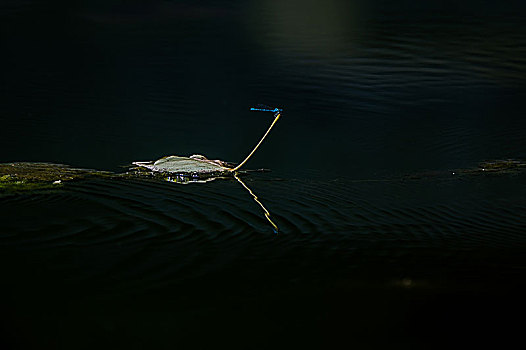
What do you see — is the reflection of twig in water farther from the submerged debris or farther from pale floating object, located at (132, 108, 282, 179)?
the submerged debris

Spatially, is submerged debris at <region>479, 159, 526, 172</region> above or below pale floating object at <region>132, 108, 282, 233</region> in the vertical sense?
below

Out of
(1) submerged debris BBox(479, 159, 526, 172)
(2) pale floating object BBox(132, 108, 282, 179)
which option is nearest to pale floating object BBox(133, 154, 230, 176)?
(2) pale floating object BBox(132, 108, 282, 179)

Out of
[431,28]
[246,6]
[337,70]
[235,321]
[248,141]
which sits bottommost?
[235,321]

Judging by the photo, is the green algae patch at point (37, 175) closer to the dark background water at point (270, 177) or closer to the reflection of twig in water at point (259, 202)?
the dark background water at point (270, 177)

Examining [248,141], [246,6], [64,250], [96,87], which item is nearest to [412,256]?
[64,250]

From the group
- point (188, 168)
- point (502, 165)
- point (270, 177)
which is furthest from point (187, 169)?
point (502, 165)

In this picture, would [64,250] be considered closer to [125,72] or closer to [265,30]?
[125,72]

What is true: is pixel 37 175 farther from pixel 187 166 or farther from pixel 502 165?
pixel 502 165
